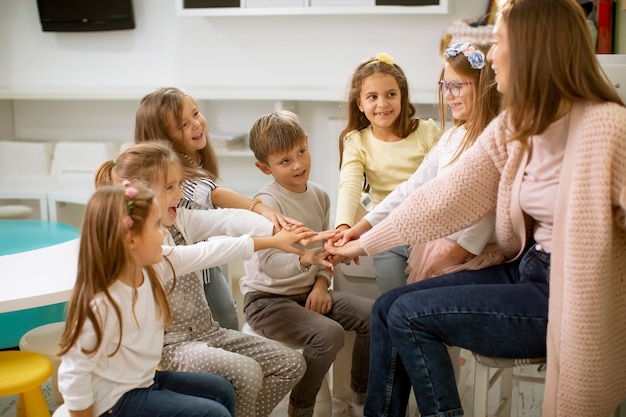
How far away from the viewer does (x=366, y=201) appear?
263 cm

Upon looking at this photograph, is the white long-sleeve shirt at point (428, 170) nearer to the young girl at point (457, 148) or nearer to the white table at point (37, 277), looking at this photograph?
the young girl at point (457, 148)

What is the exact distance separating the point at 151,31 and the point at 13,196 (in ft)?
3.80

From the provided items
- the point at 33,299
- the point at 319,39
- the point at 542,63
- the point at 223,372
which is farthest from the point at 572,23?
the point at 319,39

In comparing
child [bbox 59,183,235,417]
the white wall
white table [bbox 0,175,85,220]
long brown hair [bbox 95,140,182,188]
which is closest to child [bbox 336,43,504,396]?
long brown hair [bbox 95,140,182,188]

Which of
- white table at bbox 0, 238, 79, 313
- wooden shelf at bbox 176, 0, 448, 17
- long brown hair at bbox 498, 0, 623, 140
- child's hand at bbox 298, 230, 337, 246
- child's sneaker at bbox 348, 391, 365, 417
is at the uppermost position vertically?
wooden shelf at bbox 176, 0, 448, 17

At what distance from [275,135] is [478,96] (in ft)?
1.89

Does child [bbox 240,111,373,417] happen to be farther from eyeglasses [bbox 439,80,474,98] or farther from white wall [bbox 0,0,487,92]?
white wall [bbox 0,0,487,92]

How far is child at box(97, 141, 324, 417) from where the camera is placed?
1.82 meters

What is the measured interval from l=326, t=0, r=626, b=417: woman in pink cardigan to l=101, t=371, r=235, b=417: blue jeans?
1.26 feet

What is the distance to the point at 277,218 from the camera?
2.10 m

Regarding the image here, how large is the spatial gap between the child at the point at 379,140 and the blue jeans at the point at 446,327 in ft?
1.45

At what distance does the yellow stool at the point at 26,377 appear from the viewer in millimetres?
1855

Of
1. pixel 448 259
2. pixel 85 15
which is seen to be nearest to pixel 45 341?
pixel 448 259

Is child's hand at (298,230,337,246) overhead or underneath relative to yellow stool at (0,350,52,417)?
overhead
